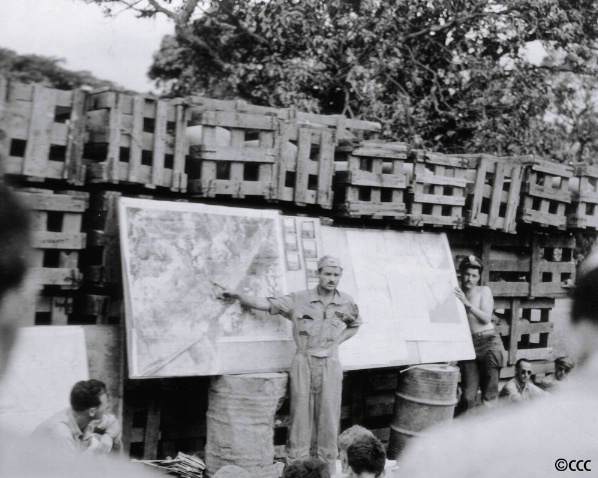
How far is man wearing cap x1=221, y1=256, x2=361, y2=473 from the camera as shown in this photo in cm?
557

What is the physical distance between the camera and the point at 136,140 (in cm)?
528

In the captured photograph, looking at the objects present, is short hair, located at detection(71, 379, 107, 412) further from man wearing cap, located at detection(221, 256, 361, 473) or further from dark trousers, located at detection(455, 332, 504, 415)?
dark trousers, located at detection(455, 332, 504, 415)

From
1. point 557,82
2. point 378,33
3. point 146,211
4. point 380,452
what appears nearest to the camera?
point 380,452

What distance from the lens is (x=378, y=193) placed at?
6.64m

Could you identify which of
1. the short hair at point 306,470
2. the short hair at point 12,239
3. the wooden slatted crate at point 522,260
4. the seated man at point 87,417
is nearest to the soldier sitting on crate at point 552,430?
the short hair at point 12,239

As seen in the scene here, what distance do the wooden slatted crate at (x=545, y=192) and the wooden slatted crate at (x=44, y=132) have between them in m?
4.50

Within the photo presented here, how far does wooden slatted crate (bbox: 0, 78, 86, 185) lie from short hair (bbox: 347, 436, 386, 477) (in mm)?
2582

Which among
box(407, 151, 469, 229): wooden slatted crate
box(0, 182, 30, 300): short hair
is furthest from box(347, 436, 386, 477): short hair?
box(407, 151, 469, 229): wooden slatted crate

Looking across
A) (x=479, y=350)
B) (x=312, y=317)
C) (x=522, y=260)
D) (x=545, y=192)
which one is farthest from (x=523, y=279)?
(x=312, y=317)

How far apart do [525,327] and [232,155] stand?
4121mm

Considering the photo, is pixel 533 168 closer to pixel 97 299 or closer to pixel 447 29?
pixel 447 29

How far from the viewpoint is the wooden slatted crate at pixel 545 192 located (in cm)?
775

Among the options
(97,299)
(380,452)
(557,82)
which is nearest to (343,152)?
(97,299)

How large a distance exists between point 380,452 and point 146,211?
2.36 meters
